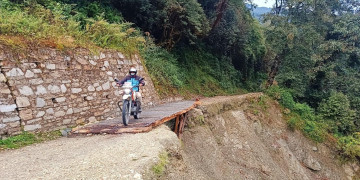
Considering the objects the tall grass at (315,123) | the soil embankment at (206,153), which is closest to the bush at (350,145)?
the tall grass at (315,123)

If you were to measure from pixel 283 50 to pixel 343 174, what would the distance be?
26.7ft

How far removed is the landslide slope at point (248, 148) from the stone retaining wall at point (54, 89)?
9.79 ft

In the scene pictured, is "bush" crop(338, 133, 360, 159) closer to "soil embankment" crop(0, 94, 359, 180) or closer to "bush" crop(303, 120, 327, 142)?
"soil embankment" crop(0, 94, 359, 180)

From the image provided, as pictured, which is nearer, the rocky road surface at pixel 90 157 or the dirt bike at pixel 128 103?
the rocky road surface at pixel 90 157

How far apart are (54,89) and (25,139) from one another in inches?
56.8

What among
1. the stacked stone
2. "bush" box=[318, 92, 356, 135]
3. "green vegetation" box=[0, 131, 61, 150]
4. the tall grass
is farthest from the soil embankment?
"bush" box=[318, 92, 356, 135]

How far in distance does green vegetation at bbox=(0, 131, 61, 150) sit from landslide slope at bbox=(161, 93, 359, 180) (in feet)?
10.3

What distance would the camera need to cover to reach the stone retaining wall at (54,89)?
583cm

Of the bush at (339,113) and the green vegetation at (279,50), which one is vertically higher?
the green vegetation at (279,50)

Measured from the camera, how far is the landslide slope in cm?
873

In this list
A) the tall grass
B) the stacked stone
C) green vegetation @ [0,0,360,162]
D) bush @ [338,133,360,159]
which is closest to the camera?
the stacked stone

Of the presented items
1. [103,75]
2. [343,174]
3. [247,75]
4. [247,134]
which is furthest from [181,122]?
[247,75]

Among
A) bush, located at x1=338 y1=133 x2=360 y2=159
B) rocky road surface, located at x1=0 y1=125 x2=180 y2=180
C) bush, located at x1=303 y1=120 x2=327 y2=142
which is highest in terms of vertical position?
rocky road surface, located at x1=0 y1=125 x2=180 y2=180

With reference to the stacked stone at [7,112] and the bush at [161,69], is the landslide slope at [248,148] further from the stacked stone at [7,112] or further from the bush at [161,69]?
the stacked stone at [7,112]
